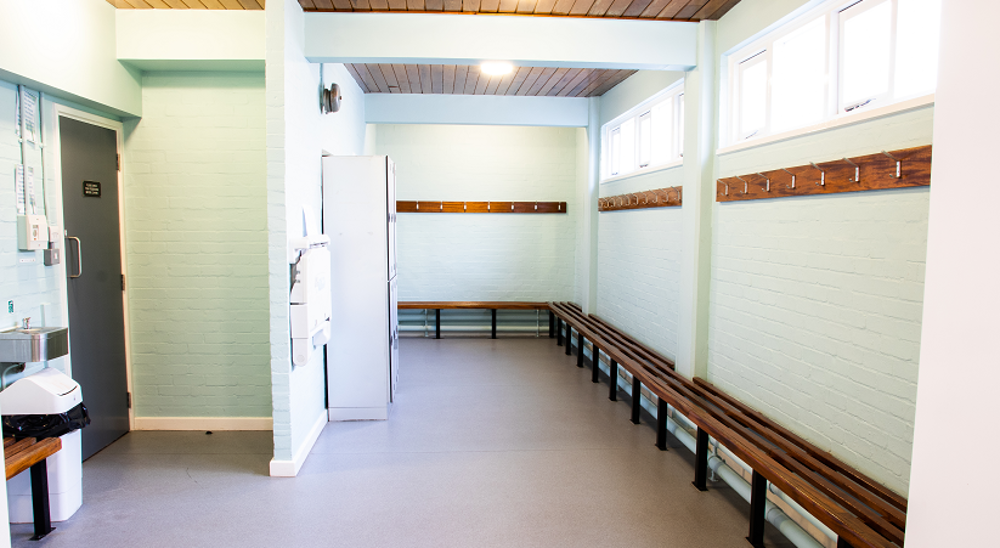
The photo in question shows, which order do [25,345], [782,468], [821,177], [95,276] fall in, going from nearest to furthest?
[782,468]
[821,177]
[25,345]
[95,276]

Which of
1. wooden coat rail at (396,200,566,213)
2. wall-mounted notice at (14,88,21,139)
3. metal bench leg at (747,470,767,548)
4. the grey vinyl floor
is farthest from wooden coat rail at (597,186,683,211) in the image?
wall-mounted notice at (14,88,21,139)

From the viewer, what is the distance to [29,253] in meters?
3.12

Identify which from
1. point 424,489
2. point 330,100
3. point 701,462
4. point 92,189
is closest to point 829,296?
point 701,462

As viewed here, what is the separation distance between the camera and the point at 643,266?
5066mm

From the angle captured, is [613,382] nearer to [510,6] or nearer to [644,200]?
[644,200]

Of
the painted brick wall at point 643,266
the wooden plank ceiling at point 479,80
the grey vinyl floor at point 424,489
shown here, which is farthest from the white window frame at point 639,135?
the grey vinyl floor at point 424,489

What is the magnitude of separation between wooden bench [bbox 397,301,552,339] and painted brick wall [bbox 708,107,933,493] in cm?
403

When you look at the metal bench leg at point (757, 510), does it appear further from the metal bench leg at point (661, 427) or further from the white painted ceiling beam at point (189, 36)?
the white painted ceiling beam at point (189, 36)

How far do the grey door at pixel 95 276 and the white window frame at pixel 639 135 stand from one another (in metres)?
4.03

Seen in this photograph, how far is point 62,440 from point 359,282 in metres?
1.96

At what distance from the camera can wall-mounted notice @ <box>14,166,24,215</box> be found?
3.01 meters

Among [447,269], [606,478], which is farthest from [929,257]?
[447,269]

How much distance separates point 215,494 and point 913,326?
3.44 metres

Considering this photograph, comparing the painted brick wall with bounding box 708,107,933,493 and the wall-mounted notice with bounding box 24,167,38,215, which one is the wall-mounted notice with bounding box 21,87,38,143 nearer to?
the wall-mounted notice with bounding box 24,167,38,215
